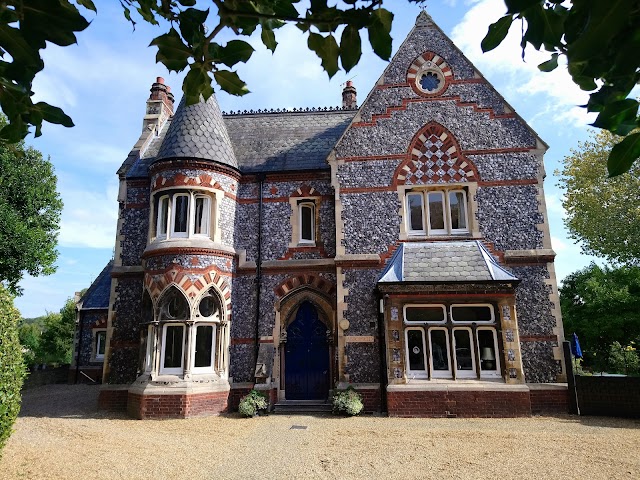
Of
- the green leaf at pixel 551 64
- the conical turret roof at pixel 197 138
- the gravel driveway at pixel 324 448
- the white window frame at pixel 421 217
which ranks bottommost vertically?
the gravel driveway at pixel 324 448

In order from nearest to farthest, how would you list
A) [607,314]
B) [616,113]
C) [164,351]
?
[616,113], [164,351], [607,314]

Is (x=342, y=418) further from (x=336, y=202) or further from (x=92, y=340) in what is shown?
(x=92, y=340)

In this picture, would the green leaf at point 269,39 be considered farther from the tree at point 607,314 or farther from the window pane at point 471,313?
the tree at point 607,314

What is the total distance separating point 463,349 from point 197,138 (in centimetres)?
967

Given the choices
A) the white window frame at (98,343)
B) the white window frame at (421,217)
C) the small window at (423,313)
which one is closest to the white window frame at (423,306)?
the small window at (423,313)

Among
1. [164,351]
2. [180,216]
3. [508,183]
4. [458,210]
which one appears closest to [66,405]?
[164,351]

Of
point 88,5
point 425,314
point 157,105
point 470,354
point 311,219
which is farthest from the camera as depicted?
point 157,105

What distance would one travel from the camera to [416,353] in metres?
11.2

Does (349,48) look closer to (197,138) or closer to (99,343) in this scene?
(197,138)

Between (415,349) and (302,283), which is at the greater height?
(302,283)

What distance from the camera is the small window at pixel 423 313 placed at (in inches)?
445

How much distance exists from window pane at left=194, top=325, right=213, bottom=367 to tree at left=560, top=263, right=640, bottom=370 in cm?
1658

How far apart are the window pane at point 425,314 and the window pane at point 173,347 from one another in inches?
246

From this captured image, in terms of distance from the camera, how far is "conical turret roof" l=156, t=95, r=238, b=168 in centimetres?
1292
